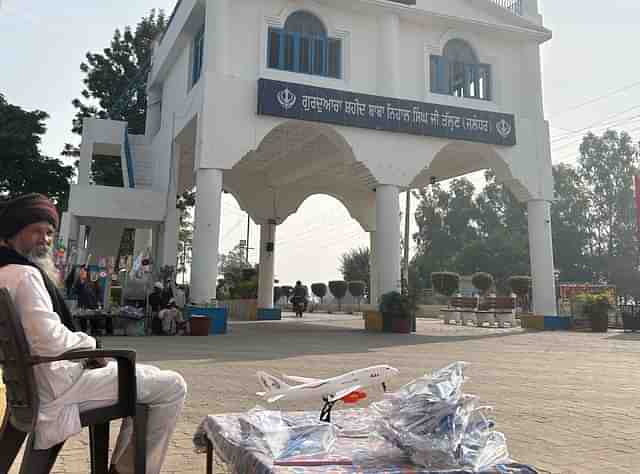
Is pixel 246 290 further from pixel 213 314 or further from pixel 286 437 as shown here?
pixel 286 437

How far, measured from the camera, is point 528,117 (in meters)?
16.6

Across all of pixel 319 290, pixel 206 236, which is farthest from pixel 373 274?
pixel 319 290

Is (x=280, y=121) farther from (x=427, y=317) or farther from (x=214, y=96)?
(x=427, y=317)

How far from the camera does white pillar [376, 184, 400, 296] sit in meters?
14.3

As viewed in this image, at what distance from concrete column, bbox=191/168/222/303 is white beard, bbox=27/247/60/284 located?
10.4 meters

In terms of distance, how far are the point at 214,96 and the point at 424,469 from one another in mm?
12298

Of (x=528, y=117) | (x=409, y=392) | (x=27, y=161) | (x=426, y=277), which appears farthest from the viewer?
(x=426, y=277)

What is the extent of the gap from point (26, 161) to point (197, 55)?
12.0 m

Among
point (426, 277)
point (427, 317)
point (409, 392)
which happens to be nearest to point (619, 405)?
point (409, 392)

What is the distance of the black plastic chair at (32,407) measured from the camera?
2037mm

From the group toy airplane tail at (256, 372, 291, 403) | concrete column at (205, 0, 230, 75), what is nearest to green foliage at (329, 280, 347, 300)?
concrete column at (205, 0, 230, 75)

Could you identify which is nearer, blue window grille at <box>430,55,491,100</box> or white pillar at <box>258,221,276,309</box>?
blue window grille at <box>430,55,491,100</box>

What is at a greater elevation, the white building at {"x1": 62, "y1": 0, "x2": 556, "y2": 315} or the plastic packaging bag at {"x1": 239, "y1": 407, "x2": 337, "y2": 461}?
the white building at {"x1": 62, "y1": 0, "x2": 556, "y2": 315}

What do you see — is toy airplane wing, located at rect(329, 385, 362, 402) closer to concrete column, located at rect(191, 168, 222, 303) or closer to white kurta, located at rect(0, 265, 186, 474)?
white kurta, located at rect(0, 265, 186, 474)
